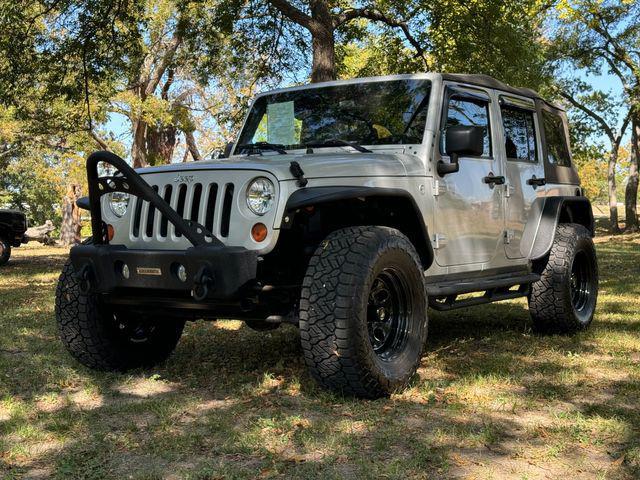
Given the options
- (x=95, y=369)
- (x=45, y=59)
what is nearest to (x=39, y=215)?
(x=45, y=59)

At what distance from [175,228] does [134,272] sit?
343mm

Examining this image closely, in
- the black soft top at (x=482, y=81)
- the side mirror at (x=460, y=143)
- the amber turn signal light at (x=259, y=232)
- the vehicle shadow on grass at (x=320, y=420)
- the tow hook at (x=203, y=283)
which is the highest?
the black soft top at (x=482, y=81)

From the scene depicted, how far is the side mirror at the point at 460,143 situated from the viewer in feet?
15.4

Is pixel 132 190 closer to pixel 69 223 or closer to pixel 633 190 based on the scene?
pixel 69 223

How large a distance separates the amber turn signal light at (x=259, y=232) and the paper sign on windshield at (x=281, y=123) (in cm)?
143

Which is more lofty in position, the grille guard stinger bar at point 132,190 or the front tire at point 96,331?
the grille guard stinger bar at point 132,190

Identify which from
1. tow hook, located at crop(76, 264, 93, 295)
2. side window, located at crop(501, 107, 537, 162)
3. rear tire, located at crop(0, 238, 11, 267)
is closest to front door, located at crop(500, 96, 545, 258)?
side window, located at crop(501, 107, 537, 162)

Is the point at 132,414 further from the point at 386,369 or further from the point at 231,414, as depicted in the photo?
the point at 386,369

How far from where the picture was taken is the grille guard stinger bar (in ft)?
12.6

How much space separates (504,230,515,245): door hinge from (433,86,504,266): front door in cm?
9

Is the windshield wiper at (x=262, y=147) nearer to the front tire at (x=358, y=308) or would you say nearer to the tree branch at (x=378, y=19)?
the front tire at (x=358, y=308)

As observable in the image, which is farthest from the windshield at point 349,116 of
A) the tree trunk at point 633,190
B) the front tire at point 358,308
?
the tree trunk at point 633,190

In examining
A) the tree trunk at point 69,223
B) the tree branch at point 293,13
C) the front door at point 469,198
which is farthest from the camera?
the tree trunk at point 69,223

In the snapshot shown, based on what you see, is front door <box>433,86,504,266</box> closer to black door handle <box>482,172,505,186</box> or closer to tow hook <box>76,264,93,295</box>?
black door handle <box>482,172,505,186</box>
